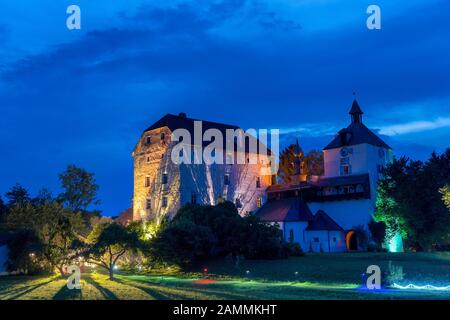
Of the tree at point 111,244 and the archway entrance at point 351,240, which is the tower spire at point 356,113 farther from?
the tree at point 111,244

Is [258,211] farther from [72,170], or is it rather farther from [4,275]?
[4,275]

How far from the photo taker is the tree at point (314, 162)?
89.6m

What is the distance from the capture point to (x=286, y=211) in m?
58.2

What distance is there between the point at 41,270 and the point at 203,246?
13273 mm

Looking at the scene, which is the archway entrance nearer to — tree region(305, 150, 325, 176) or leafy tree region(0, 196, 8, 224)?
tree region(305, 150, 325, 176)

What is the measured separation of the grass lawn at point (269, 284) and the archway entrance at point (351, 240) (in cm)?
1376

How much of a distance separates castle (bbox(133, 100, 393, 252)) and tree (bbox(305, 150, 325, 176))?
71.8 ft

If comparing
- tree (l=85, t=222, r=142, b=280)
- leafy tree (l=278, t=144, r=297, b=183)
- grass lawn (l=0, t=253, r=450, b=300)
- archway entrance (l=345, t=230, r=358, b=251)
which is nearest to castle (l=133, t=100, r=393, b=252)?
archway entrance (l=345, t=230, r=358, b=251)

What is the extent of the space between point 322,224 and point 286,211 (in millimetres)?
4097

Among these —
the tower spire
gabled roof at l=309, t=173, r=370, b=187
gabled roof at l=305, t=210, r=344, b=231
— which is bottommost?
gabled roof at l=305, t=210, r=344, b=231

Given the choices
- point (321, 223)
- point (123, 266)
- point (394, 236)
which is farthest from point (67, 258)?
point (394, 236)

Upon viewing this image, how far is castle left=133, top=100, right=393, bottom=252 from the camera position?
2295 inches

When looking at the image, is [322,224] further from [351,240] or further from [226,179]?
[226,179]

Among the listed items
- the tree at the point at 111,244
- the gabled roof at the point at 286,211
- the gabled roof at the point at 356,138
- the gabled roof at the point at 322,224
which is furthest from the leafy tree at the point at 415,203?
the tree at the point at 111,244
